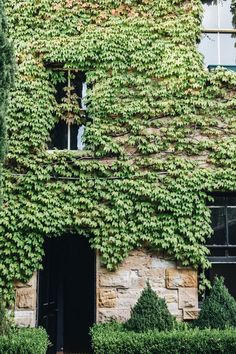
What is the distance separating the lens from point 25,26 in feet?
29.3

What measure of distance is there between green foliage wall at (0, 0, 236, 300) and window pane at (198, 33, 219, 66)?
0.24 metres

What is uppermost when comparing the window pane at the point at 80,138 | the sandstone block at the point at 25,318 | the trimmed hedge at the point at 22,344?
the window pane at the point at 80,138

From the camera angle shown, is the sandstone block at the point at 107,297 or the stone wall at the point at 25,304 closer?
the stone wall at the point at 25,304

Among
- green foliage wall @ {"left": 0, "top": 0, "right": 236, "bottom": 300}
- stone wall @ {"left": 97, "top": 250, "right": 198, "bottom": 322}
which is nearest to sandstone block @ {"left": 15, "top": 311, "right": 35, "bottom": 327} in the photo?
green foliage wall @ {"left": 0, "top": 0, "right": 236, "bottom": 300}

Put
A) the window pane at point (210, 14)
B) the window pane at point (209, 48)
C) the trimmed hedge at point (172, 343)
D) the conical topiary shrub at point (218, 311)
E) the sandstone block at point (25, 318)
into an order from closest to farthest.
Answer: the trimmed hedge at point (172, 343) < the conical topiary shrub at point (218, 311) < the sandstone block at point (25, 318) < the window pane at point (209, 48) < the window pane at point (210, 14)

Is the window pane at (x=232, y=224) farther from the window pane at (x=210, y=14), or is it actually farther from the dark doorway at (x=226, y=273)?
the window pane at (x=210, y=14)

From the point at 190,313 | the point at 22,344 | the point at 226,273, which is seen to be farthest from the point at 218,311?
the point at 22,344

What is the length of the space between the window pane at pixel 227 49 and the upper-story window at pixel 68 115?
9.06 feet

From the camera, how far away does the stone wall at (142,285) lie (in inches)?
317

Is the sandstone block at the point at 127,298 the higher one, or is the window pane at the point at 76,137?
the window pane at the point at 76,137

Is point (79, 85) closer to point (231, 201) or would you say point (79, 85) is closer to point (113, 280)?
point (231, 201)

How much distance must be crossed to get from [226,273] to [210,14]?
5038 millimetres

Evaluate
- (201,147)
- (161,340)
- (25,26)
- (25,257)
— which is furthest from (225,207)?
(25,26)

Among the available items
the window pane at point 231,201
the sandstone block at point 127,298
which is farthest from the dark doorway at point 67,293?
the window pane at point 231,201
